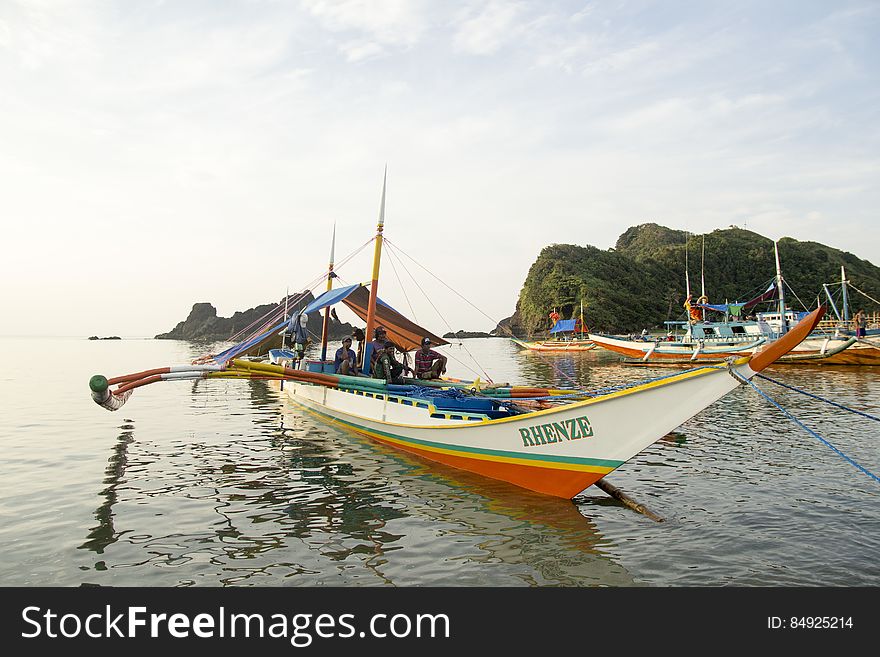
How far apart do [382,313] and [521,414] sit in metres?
10.5

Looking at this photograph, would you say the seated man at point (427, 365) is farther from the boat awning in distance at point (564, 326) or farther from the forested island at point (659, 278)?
the forested island at point (659, 278)

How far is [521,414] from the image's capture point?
35.2ft

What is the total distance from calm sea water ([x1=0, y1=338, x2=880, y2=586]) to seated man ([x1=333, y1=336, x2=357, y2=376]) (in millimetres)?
2208

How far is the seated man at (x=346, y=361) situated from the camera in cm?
1761

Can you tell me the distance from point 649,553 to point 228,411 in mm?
20810

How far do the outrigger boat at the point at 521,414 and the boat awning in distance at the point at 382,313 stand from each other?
6.85 feet

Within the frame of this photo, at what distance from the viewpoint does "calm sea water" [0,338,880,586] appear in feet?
23.8

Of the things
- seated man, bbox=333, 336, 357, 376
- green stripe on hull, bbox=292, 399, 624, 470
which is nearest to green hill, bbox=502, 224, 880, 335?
seated man, bbox=333, 336, 357, 376

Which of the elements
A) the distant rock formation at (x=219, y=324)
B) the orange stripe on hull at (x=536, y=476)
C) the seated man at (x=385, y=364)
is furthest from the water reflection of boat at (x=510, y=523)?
the distant rock formation at (x=219, y=324)

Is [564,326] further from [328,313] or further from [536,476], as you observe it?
[536,476]
